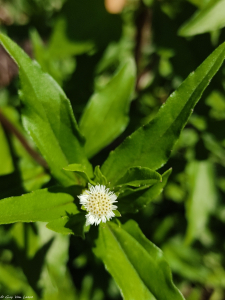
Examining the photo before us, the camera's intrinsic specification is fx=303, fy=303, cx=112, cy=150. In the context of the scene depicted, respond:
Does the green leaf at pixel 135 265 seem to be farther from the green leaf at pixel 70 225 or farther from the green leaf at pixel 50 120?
the green leaf at pixel 50 120

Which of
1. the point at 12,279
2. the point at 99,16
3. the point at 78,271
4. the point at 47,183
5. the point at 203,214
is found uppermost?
the point at 99,16

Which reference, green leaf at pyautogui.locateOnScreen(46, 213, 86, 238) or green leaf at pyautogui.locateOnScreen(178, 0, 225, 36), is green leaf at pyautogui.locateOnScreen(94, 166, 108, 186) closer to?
green leaf at pyautogui.locateOnScreen(46, 213, 86, 238)

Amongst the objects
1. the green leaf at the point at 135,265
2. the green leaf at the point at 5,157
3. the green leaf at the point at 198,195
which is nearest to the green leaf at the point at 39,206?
the green leaf at the point at 135,265

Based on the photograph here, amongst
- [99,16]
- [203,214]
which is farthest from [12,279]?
[99,16]

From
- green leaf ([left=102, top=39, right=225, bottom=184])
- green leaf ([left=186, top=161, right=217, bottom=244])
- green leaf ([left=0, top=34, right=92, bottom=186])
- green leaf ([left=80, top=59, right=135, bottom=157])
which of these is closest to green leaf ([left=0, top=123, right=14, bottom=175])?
green leaf ([left=80, top=59, right=135, bottom=157])

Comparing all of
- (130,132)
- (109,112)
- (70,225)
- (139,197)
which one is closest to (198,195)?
(130,132)

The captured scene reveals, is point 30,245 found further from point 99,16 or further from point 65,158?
point 99,16
